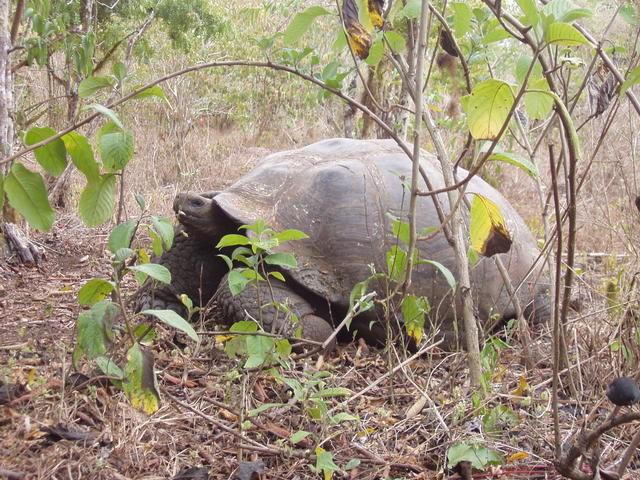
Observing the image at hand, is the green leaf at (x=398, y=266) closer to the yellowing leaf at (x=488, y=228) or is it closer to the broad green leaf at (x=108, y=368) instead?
the yellowing leaf at (x=488, y=228)

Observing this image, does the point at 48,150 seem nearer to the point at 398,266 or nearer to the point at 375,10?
the point at 375,10

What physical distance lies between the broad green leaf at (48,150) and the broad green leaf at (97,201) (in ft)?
0.31

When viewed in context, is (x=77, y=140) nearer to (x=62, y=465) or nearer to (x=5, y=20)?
(x=62, y=465)

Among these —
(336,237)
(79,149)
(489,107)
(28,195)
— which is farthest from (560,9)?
(336,237)

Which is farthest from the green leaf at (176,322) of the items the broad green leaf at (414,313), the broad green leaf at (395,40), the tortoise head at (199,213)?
the tortoise head at (199,213)

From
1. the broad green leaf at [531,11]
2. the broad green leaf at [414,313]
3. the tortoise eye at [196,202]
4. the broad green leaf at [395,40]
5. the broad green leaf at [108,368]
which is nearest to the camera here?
the broad green leaf at [531,11]

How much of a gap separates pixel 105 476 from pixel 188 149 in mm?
6240

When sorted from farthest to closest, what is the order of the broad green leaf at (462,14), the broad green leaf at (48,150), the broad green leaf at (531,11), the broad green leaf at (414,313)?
the broad green leaf at (414,313)
the broad green leaf at (462,14)
the broad green leaf at (48,150)
the broad green leaf at (531,11)

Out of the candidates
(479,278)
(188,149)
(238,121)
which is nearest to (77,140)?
(479,278)

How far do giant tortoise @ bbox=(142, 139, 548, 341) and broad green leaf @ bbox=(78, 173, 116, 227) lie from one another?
1.21m

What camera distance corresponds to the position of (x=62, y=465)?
1.50 meters

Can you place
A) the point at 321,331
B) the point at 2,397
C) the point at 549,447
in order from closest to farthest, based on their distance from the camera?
1. the point at 2,397
2. the point at 549,447
3. the point at 321,331

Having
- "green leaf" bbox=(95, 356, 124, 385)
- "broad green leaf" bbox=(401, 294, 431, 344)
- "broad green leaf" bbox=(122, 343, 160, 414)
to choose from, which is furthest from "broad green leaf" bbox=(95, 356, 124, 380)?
"broad green leaf" bbox=(401, 294, 431, 344)

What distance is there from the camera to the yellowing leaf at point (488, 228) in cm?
152
